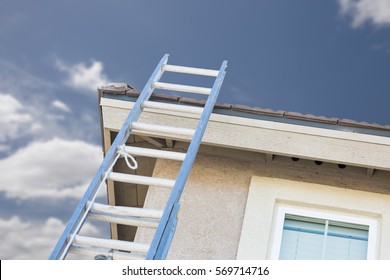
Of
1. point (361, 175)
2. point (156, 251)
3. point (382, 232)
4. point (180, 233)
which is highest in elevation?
point (361, 175)

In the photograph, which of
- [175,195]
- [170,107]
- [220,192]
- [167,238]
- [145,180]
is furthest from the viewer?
[220,192]

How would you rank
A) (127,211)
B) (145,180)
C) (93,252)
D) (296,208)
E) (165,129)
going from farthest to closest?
(296,208)
(165,129)
(145,180)
(127,211)
(93,252)

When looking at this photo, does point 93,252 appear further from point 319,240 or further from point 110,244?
point 319,240

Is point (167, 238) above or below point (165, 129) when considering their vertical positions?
below

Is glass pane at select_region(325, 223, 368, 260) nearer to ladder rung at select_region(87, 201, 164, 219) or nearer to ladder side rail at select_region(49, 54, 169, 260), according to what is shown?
ladder rung at select_region(87, 201, 164, 219)

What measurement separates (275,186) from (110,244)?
2.60 m

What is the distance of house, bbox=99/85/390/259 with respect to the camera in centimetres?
668

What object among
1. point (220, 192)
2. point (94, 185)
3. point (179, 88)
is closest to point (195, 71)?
point (179, 88)

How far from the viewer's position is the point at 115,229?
9.67 m

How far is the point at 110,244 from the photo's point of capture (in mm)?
5008

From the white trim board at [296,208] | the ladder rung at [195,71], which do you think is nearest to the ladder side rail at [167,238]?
the white trim board at [296,208]

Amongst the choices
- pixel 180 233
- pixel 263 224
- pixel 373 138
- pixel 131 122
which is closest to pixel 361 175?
pixel 373 138
